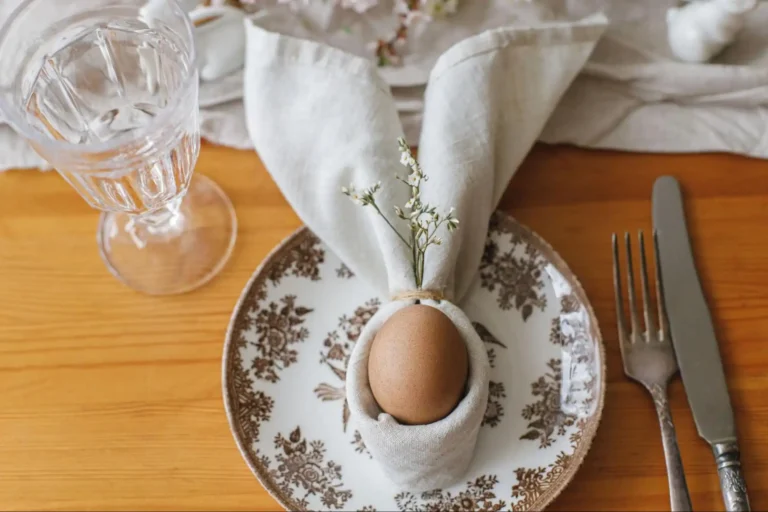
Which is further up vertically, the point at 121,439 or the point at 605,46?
the point at 605,46

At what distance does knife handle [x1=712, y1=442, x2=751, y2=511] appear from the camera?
625 millimetres

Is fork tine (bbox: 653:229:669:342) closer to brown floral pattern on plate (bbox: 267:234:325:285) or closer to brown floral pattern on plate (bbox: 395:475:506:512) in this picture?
brown floral pattern on plate (bbox: 395:475:506:512)

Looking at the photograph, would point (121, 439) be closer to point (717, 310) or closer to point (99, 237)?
point (99, 237)

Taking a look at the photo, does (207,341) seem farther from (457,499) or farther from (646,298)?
(646,298)

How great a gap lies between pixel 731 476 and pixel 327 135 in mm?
462

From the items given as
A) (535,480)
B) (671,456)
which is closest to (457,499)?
(535,480)

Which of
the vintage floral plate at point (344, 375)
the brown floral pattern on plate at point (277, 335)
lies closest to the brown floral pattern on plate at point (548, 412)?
the vintage floral plate at point (344, 375)

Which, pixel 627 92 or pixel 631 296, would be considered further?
pixel 627 92

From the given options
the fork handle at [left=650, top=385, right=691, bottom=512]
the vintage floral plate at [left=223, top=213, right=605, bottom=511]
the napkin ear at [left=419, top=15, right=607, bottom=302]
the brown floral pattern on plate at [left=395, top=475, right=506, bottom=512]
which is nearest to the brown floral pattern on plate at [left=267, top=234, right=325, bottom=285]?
the vintage floral plate at [left=223, top=213, right=605, bottom=511]

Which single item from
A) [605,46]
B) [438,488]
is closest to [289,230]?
[438,488]

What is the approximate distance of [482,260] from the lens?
733 millimetres

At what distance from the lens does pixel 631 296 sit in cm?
71

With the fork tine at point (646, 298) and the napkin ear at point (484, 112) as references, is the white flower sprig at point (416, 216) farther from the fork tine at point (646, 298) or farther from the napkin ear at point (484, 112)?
the fork tine at point (646, 298)

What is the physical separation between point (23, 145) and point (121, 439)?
1.10 ft
